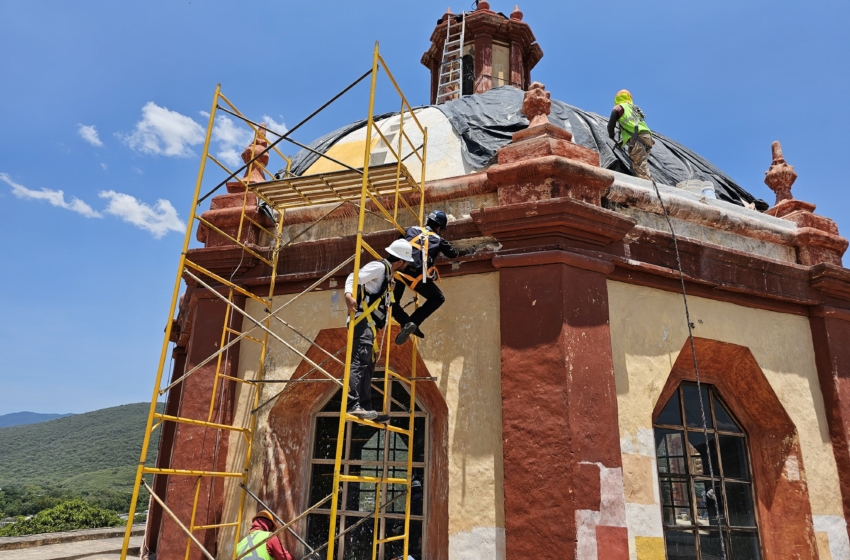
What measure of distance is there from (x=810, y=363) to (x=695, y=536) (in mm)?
2494

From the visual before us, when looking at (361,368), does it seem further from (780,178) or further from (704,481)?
(780,178)

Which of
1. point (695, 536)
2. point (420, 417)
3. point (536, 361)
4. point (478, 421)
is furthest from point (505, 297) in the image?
point (695, 536)

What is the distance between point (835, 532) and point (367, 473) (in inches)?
194

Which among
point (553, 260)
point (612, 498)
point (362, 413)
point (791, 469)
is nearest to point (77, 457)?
point (362, 413)

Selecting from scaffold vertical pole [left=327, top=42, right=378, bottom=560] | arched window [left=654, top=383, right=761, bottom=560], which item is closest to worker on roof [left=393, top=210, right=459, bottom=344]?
scaffold vertical pole [left=327, top=42, right=378, bottom=560]

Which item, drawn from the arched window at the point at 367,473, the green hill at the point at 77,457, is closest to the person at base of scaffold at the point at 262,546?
the arched window at the point at 367,473

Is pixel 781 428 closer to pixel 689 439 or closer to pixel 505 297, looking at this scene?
pixel 689 439

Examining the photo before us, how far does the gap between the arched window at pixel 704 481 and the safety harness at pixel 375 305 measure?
3230 millimetres

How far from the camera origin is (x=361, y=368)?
4820mm

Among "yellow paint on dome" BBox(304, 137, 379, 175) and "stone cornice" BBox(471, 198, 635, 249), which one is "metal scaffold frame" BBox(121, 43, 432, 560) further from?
"yellow paint on dome" BBox(304, 137, 379, 175)

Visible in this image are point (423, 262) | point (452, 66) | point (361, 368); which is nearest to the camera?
point (361, 368)

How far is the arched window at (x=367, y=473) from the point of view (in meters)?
5.93

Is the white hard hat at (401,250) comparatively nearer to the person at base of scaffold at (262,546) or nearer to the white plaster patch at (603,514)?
the white plaster patch at (603,514)

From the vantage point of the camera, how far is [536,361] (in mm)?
5457
